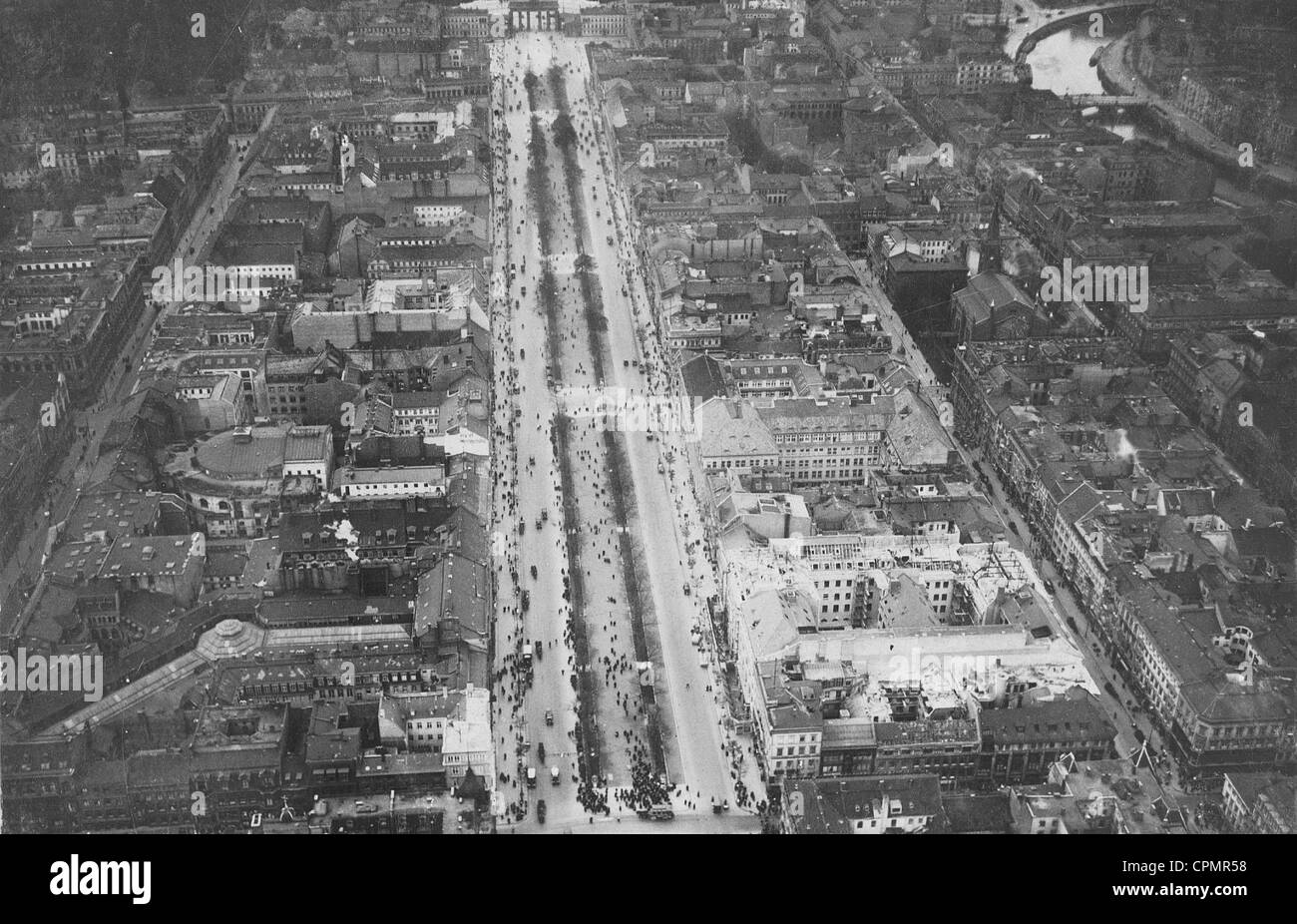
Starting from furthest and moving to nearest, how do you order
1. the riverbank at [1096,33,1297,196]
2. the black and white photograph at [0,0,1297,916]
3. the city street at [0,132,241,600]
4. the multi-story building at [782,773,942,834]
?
the riverbank at [1096,33,1297,196] → the city street at [0,132,241,600] → the black and white photograph at [0,0,1297,916] → the multi-story building at [782,773,942,834]

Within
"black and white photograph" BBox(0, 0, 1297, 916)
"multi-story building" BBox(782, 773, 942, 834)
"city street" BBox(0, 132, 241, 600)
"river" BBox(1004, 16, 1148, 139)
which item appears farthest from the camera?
"river" BBox(1004, 16, 1148, 139)

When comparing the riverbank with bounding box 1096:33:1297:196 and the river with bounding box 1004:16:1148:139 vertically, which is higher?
the river with bounding box 1004:16:1148:139

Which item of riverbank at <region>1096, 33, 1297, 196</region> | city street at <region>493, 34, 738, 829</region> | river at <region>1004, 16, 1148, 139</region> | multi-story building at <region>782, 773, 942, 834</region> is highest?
river at <region>1004, 16, 1148, 139</region>

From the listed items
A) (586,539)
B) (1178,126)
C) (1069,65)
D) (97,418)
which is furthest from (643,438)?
(1069,65)

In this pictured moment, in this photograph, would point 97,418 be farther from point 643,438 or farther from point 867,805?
point 867,805

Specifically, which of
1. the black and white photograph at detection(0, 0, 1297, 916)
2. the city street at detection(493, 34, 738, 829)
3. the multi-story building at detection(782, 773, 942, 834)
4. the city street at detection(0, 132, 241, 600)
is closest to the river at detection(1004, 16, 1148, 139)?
the black and white photograph at detection(0, 0, 1297, 916)

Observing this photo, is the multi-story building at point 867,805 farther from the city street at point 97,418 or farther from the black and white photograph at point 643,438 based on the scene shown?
the city street at point 97,418

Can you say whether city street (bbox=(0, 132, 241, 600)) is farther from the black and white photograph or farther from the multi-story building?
the multi-story building
